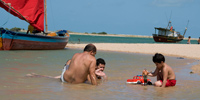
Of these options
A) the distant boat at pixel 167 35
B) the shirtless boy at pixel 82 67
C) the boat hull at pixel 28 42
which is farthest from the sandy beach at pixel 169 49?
the distant boat at pixel 167 35

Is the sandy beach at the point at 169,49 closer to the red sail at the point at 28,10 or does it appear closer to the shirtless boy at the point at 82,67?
the red sail at the point at 28,10

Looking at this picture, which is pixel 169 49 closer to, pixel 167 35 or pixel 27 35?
pixel 27 35

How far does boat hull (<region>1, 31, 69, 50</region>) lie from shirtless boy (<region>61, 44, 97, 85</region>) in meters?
14.4

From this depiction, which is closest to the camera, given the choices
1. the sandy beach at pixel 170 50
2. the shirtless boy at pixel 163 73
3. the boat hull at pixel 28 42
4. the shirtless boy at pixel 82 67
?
the shirtless boy at pixel 82 67

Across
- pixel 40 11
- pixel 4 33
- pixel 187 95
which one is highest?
pixel 40 11

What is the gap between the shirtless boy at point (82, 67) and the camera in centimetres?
600

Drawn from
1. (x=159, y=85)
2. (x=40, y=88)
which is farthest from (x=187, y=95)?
(x=40, y=88)

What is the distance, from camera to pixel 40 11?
71.7 ft

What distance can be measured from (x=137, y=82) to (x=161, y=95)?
4.09ft

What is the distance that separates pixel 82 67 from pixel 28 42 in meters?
15.5

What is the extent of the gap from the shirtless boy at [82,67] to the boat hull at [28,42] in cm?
1440

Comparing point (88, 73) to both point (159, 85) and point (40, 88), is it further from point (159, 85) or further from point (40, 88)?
point (159, 85)

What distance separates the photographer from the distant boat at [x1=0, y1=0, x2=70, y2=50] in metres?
19.6

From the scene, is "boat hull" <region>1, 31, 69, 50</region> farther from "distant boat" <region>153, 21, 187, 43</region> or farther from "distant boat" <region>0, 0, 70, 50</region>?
"distant boat" <region>153, 21, 187, 43</region>
